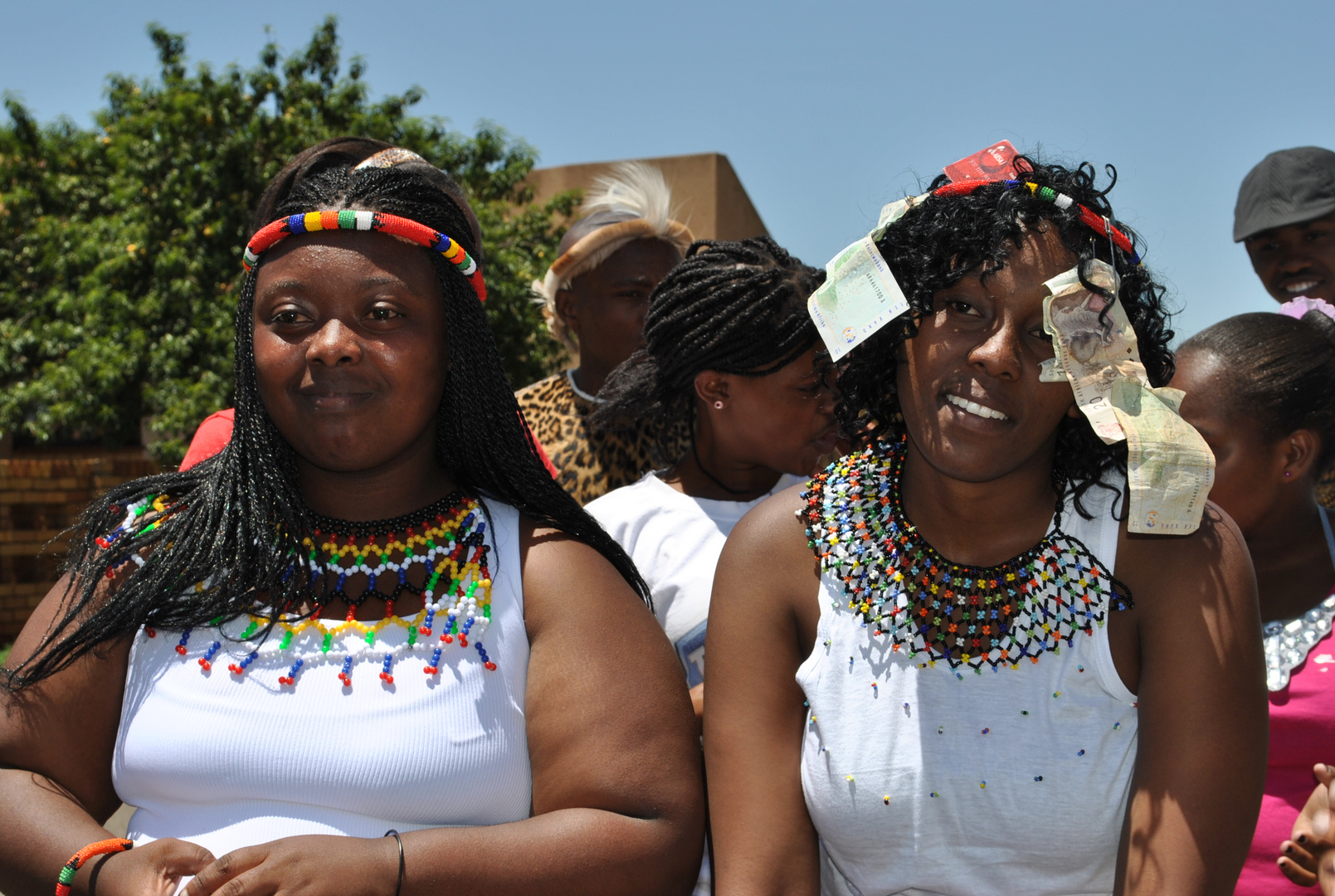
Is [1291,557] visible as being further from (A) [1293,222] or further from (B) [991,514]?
(A) [1293,222]

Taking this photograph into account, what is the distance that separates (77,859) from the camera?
5.59ft

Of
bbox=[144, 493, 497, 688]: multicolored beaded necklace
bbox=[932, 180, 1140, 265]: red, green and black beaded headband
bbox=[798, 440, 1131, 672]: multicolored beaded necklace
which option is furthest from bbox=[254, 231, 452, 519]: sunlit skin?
bbox=[932, 180, 1140, 265]: red, green and black beaded headband

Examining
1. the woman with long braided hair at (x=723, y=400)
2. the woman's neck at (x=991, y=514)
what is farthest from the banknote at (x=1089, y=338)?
the woman with long braided hair at (x=723, y=400)

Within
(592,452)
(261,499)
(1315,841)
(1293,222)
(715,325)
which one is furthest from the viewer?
(1293,222)

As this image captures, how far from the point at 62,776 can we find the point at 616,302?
2646 mm

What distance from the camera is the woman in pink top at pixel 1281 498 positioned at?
→ 7.56 ft

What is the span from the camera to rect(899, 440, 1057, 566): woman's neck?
194 centimetres

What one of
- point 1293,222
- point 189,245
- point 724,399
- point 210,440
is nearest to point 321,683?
point 210,440

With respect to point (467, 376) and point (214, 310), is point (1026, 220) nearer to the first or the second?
point (467, 376)

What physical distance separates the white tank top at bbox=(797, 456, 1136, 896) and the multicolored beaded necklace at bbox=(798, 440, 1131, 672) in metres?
0.03

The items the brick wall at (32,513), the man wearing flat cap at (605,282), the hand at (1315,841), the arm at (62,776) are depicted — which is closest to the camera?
the arm at (62,776)

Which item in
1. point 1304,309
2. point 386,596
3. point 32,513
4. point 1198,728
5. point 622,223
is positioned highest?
point 622,223

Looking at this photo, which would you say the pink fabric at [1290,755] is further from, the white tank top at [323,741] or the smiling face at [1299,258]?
the smiling face at [1299,258]

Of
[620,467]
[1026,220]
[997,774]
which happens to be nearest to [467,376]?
[1026,220]
